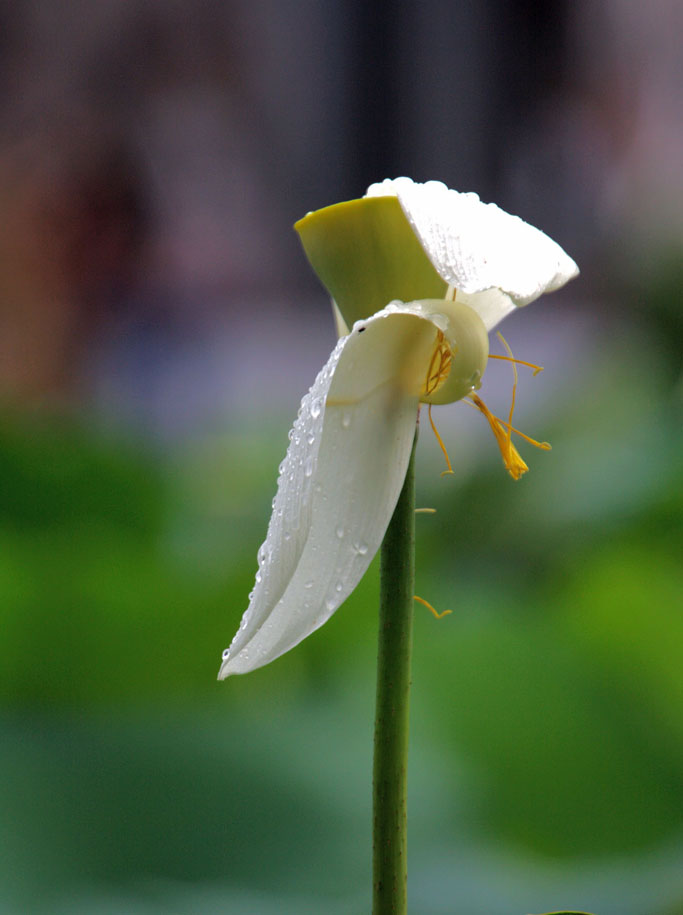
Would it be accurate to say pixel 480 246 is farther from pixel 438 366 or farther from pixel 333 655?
pixel 333 655

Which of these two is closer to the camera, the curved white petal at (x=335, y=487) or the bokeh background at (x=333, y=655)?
the curved white petal at (x=335, y=487)

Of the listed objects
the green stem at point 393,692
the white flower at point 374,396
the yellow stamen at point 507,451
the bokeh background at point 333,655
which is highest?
the white flower at point 374,396

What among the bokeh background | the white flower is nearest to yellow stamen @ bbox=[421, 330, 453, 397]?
the white flower

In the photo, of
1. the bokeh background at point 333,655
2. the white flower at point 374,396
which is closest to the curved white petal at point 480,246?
the white flower at point 374,396

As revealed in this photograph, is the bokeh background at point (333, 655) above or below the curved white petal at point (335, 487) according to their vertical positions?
below

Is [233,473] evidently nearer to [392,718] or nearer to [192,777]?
[192,777]

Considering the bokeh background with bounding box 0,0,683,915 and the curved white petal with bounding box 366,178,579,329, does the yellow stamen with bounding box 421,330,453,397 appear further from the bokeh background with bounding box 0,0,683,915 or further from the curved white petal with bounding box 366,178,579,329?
the bokeh background with bounding box 0,0,683,915

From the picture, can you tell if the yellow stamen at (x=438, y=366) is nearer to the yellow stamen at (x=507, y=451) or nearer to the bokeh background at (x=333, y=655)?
the yellow stamen at (x=507, y=451)
